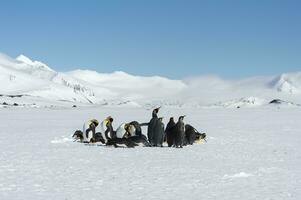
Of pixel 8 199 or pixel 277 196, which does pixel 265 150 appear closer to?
pixel 277 196

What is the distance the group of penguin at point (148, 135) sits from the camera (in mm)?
16297

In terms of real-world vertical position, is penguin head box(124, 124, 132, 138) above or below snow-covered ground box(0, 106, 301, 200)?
above

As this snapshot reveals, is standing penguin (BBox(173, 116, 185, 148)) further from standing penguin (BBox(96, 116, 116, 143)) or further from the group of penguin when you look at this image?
standing penguin (BBox(96, 116, 116, 143))

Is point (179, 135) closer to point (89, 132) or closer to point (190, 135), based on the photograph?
point (190, 135)

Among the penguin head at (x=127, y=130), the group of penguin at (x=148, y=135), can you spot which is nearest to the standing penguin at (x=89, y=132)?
the group of penguin at (x=148, y=135)

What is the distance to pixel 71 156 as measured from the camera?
13422mm

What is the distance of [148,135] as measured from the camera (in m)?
17.2

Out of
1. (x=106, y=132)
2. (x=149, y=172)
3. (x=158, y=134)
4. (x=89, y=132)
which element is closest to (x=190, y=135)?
(x=158, y=134)

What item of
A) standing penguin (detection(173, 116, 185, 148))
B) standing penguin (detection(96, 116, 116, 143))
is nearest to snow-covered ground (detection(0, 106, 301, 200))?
standing penguin (detection(173, 116, 185, 148))

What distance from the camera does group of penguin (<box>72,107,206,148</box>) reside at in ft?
53.5

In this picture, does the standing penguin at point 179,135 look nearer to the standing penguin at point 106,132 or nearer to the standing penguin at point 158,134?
the standing penguin at point 158,134

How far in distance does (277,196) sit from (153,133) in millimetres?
9004

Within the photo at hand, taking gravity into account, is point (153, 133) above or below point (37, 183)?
above

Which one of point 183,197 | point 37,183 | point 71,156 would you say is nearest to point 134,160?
point 71,156
